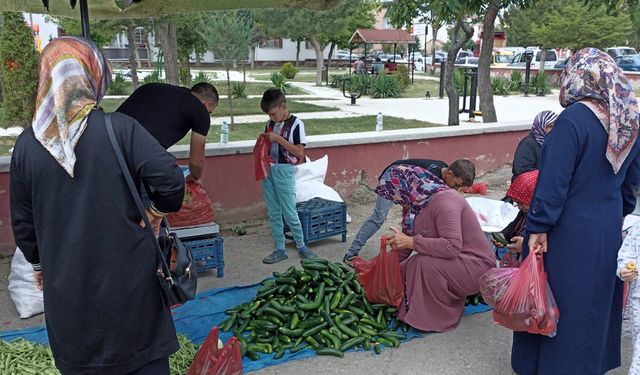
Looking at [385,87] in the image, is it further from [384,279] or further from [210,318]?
[210,318]

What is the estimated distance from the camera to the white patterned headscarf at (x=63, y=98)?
2.17 meters

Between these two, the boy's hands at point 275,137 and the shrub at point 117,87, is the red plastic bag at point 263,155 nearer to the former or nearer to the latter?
the boy's hands at point 275,137

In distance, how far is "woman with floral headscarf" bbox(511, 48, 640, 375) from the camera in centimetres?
305

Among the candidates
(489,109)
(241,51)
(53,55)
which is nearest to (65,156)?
(53,55)

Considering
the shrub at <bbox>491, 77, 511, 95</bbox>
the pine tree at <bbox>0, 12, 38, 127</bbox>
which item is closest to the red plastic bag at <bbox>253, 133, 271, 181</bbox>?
the pine tree at <bbox>0, 12, 38, 127</bbox>

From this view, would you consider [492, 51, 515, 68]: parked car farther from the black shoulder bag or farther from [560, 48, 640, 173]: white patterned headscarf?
the black shoulder bag

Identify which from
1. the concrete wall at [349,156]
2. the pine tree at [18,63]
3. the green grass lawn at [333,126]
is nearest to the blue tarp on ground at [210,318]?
the concrete wall at [349,156]

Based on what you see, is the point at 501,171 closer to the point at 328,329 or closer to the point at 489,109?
the point at 489,109

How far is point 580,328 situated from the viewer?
10.7 feet

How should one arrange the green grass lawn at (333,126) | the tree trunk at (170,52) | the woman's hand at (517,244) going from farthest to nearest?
the tree trunk at (170,52) < the green grass lawn at (333,126) < the woman's hand at (517,244)

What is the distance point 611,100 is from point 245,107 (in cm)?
1592

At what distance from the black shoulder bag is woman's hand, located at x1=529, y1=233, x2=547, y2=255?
181 cm

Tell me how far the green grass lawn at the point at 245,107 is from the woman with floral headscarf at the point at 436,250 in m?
12.6

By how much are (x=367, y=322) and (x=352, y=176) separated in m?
3.49
